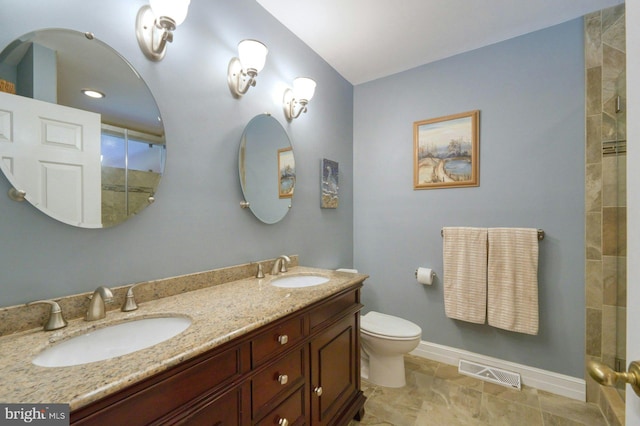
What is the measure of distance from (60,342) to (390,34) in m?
2.49

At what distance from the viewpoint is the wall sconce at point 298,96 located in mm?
1884

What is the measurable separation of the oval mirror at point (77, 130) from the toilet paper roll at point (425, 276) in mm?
2082

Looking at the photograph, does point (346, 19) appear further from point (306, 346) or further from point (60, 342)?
point (60, 342)

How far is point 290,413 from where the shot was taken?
111 cm

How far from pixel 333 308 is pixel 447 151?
170 cm

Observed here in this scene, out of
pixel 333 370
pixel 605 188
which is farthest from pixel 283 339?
pixel 605 188

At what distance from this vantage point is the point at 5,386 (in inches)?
21.8

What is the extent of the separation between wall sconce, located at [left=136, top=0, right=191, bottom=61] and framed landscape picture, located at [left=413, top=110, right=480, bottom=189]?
6.44ft

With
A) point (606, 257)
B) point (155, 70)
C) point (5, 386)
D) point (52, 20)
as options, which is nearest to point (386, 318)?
point (606, 257)

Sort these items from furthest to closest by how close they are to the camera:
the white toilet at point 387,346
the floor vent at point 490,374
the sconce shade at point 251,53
A: 1. the floor vent at point 490,374
2. the white toilet at point 387,346
3. the sconce shade at point 251,53

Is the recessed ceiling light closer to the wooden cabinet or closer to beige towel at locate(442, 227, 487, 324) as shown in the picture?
the wooden cabinet

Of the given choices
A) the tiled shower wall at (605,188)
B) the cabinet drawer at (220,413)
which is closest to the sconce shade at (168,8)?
the cabinet drawer at (220,413)

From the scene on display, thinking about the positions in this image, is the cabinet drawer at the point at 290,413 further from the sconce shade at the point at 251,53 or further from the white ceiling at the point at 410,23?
the white ceiling at the point at 410,23

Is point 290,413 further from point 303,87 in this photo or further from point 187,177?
point 303,87
